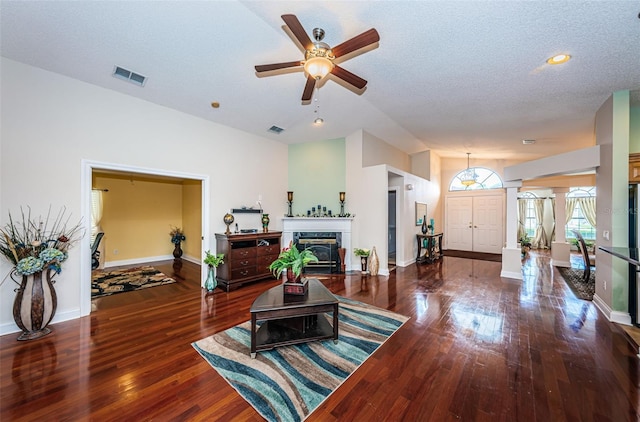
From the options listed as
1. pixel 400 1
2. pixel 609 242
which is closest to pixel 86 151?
pixel 400 1

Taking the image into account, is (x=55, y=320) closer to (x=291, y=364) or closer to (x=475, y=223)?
(x=291, y=364)

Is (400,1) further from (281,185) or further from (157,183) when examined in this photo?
(157,183)

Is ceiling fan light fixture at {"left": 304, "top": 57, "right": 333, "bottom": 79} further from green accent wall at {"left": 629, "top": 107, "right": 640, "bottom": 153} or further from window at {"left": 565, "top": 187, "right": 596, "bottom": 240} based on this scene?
window at {"left": 565, "top": 187, "right": 596, "bottom": 240}

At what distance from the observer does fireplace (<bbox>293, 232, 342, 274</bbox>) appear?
572cm

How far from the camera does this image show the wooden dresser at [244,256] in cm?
446

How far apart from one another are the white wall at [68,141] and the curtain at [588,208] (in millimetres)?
12539

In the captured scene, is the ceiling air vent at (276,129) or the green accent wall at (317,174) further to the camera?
the green accent wall at (317,174)

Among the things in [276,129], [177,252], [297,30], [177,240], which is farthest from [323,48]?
[177,252]

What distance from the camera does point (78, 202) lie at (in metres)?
3.26

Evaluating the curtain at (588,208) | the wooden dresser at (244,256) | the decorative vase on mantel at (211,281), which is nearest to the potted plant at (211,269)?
the decorative vase on mantel at (211,281)

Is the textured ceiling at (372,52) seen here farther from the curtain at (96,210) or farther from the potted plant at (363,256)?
the curtain at (96,210)

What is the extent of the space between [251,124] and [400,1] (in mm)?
3499

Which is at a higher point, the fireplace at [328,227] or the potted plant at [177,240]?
the fireplace at [328,227]

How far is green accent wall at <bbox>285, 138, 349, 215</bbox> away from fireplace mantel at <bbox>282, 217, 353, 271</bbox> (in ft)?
1.22
